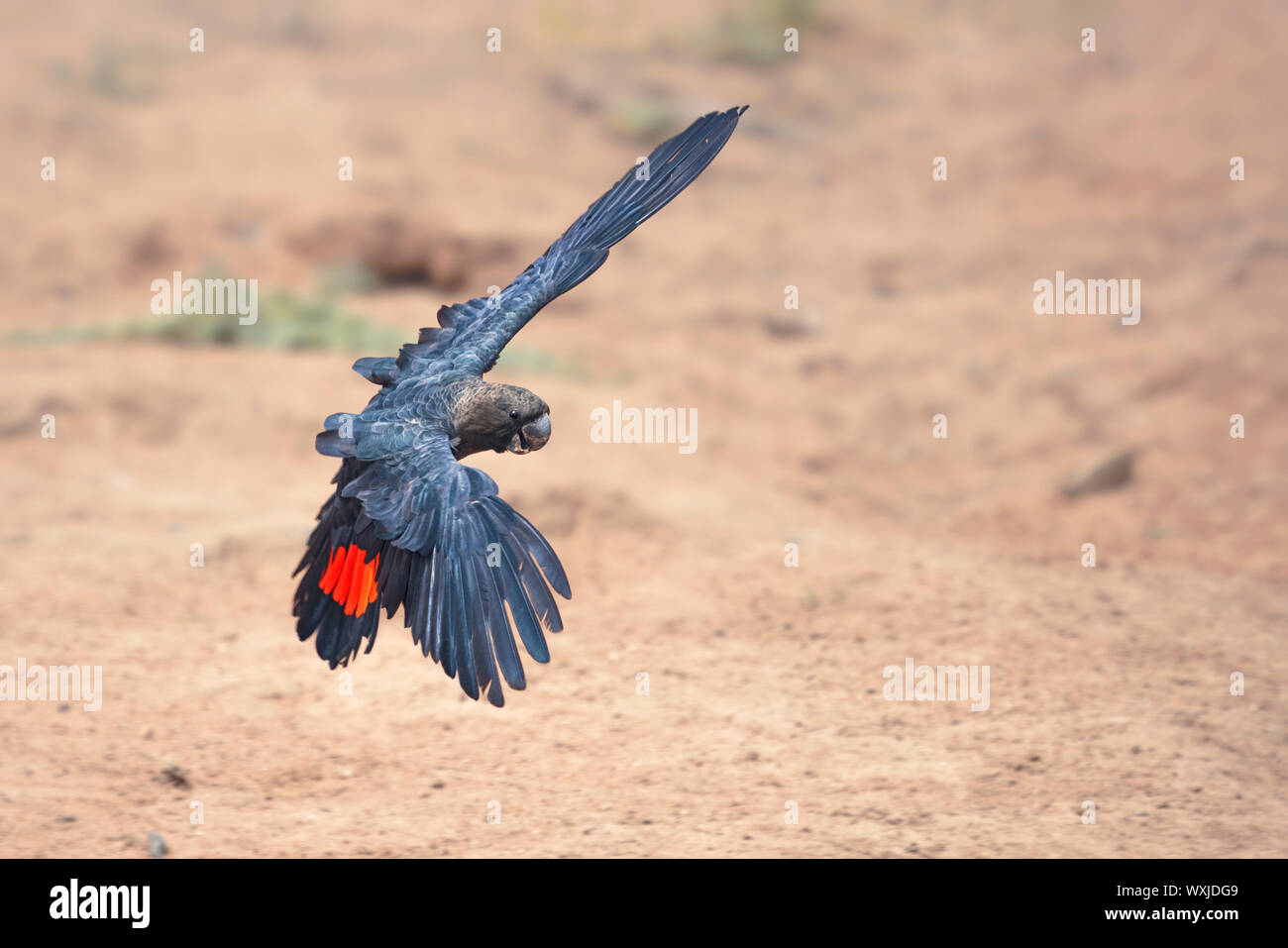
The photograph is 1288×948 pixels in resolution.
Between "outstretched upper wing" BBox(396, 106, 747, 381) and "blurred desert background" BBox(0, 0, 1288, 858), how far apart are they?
1.41 metres

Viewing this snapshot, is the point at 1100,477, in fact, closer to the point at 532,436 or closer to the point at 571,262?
the point at 571,262

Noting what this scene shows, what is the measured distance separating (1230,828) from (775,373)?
21.5 feet

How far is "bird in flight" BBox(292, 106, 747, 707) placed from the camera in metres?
3.15

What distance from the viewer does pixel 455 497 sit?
3.33 m

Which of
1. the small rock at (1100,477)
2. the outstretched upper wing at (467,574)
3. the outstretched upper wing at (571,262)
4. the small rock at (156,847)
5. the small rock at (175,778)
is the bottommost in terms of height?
the small rock at (156,847)

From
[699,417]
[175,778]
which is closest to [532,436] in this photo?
[175,778]

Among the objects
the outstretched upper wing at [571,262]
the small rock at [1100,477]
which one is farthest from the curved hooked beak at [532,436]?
the small rock at [1100,477]

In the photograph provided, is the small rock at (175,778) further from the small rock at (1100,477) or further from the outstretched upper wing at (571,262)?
the small rock at (1100,477)

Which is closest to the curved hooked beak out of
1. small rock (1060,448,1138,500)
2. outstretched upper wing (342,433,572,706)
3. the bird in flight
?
the bird in flight

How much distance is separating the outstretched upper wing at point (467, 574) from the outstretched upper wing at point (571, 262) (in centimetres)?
90

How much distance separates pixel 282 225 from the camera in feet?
37.7

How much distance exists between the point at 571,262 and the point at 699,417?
436 centimetres

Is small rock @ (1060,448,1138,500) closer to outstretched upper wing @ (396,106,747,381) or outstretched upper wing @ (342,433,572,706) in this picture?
outstretched upper wing @ (396,106,747,381)

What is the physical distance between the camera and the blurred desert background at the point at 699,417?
3789 mm
